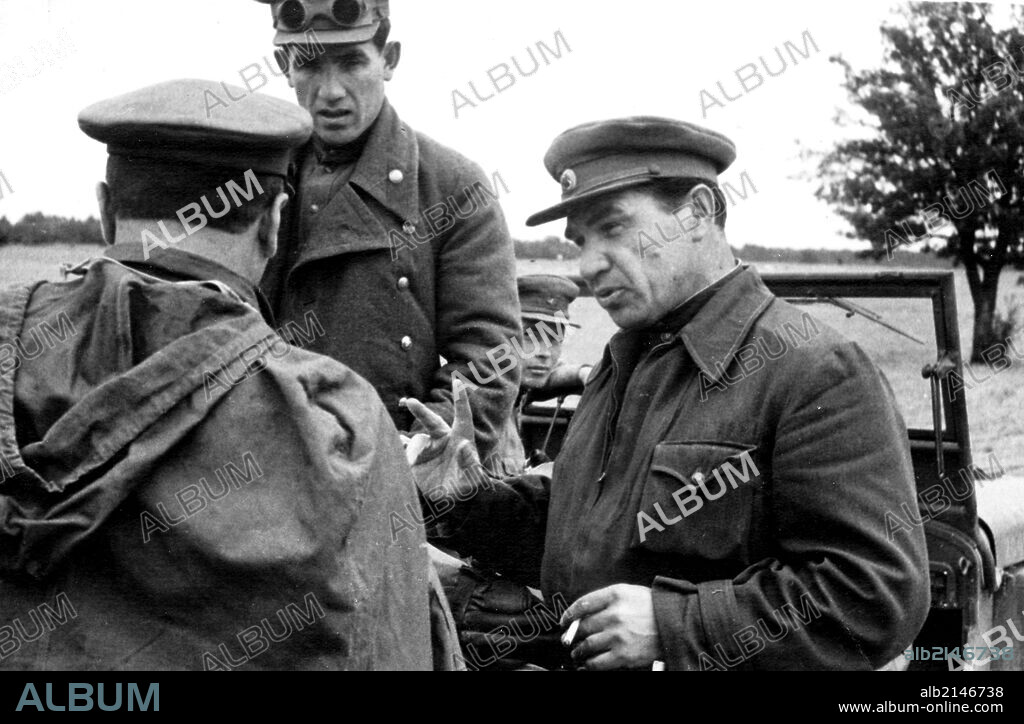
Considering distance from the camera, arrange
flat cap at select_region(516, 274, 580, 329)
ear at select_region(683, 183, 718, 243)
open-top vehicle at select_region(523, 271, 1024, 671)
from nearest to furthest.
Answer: ear at select_region(683, 183, 718, 243) → open-top vehicle at select_region(523, 271, 1024, 671) → flat cap at select_region(516, 274, 580, 329)

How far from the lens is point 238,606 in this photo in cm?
163

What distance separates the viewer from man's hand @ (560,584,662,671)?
206cm

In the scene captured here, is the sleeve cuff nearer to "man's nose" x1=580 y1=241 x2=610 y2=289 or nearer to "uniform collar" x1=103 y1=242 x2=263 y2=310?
"man's nose" x1=580 y1=241 x2=610 y2=289

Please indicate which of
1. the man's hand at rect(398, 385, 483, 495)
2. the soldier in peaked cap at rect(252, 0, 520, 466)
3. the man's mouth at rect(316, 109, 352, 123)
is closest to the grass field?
the soldier in peaked cap at rect(252, 0, 520, 466)

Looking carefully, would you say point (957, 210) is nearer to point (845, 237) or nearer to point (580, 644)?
point (845, 237)

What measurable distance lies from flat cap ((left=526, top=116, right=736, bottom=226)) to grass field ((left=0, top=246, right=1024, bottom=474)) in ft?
3.66

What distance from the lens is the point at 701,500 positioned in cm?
210

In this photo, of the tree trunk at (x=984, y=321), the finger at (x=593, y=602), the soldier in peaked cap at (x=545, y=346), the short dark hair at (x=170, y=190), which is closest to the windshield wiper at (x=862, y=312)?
the tree trunk at (x=984, y=321)

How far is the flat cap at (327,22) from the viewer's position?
292cm

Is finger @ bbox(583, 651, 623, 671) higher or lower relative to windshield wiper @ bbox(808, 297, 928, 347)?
higher

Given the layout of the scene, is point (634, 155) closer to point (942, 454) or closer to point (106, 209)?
point (106, 209)

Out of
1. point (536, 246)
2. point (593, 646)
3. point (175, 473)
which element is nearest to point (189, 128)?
point (175, 473)

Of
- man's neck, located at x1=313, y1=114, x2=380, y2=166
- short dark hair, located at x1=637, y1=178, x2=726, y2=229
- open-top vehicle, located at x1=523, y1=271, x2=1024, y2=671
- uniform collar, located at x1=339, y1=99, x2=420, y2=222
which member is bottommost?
open-top vehicle, located at x1=523, y1=271, x2=1024, y2=671

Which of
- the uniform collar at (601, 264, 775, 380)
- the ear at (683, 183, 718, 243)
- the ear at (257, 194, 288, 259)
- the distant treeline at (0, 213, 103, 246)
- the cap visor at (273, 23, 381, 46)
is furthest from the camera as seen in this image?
the distant treeline at (0, 213, 103, 246)
